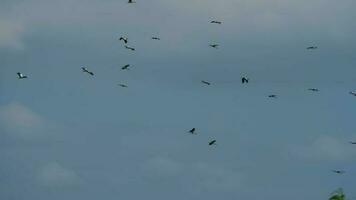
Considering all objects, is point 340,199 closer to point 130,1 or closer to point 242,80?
point 242,80

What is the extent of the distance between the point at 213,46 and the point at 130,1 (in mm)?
9459

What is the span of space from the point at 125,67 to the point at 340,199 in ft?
164

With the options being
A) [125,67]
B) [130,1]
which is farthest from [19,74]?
[130,1]

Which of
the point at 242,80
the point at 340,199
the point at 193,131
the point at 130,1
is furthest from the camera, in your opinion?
the point at 340,199

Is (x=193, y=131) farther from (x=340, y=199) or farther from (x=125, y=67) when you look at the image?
(x=340, y=199)

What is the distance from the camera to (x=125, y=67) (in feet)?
267

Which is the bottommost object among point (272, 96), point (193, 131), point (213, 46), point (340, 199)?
point (340, 199)

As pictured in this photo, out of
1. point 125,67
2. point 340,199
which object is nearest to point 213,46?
point 125,67

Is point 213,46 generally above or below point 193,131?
above

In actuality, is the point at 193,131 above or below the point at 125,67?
below

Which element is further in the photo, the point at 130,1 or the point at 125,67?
the point at 125,67

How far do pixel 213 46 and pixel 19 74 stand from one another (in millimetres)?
22307

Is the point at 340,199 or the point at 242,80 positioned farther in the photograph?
the point at 340,199

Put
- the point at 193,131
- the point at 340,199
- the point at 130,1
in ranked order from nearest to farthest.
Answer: the point at 130,1 → the point at 193,131 → the point at 340,199
